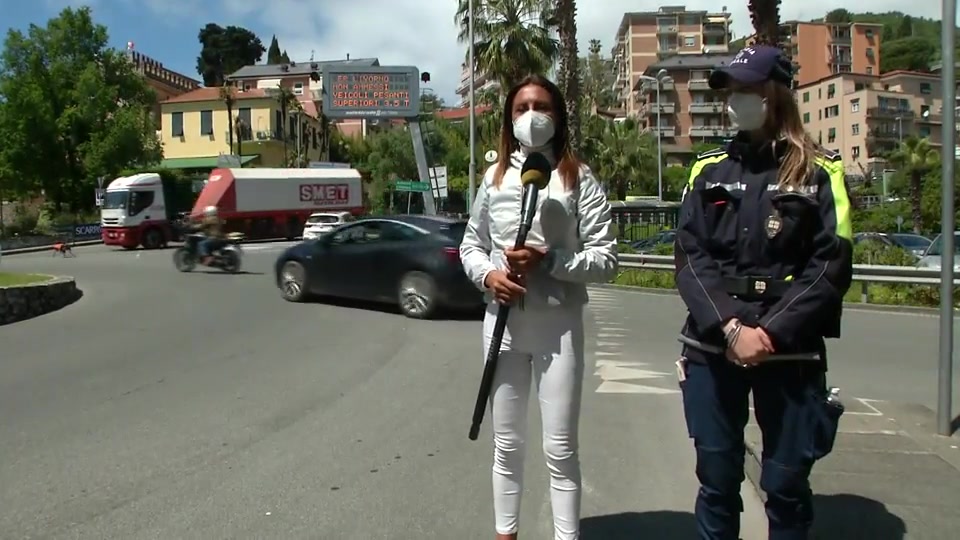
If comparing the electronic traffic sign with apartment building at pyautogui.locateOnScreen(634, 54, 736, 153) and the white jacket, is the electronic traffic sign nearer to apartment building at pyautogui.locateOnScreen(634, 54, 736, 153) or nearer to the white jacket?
the white jacket

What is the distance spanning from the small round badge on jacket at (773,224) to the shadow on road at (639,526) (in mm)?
1936

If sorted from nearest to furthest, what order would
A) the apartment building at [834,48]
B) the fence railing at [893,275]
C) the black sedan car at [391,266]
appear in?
the black sedan car at [391,266] < the fence railing at [893,275] < the apartment building at [834,48]

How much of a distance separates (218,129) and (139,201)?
37842mm

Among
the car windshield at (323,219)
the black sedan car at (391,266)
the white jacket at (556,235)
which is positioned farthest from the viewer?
the car windshield at (323,219)

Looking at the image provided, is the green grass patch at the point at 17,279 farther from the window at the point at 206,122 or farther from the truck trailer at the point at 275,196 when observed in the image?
the window at the point at 206,122

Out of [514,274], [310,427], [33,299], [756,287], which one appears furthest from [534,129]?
[33,299]

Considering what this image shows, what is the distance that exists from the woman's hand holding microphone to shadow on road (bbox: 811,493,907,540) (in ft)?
6.03

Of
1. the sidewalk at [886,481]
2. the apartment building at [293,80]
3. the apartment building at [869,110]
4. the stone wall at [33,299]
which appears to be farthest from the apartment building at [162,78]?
the sidewalk at [886,481]

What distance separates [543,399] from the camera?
3.56 m

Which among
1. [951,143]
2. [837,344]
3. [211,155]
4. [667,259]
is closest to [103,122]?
[211,155]

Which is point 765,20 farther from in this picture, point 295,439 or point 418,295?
point 295,439

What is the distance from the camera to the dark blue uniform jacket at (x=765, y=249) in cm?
292

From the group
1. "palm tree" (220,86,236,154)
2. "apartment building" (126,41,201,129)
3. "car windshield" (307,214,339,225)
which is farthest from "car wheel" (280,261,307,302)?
"apartment building" (126,41,201,129)

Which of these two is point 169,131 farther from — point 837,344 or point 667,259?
point 837,344
